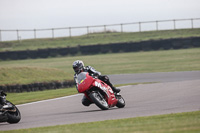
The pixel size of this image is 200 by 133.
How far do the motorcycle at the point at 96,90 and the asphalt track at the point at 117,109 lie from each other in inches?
8.3

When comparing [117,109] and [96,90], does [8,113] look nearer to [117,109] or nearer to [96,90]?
[96,90]

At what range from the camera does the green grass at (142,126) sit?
6.99 metres

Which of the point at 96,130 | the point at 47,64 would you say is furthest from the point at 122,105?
the point at 47,64

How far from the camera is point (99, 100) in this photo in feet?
35.2

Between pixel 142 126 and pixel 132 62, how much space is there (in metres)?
25.8

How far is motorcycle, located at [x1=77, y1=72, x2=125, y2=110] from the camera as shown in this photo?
10695 mm

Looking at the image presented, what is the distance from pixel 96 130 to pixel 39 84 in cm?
1201

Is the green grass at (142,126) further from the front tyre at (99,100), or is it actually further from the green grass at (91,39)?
the green grass at (91,39)

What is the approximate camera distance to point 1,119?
958cm

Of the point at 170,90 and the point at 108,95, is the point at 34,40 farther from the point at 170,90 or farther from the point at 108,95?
the point at 108,95

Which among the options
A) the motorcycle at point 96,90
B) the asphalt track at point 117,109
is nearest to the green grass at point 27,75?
the asphalt track at point 117,109

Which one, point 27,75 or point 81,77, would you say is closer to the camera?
point 81,77

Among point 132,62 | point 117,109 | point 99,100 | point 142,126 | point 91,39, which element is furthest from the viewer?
point 91,39

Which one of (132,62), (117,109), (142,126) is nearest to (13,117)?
(117,109)
